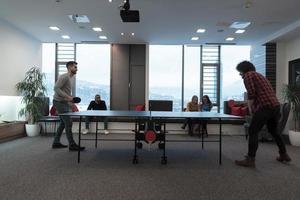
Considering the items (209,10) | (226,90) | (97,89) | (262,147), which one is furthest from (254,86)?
(97,89)

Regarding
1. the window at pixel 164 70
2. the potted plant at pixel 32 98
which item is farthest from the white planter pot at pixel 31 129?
the window at pixel 164 70

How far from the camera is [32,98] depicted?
6.67 m

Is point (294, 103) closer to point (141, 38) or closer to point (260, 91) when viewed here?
point (260, 91)

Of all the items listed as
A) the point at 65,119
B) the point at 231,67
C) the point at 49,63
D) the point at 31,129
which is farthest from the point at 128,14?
the point at 231,67

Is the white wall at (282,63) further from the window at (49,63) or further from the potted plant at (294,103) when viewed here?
the window at (49,63)

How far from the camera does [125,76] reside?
30.4 ft

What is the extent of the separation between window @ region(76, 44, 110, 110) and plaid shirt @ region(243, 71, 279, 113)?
6.52 metres

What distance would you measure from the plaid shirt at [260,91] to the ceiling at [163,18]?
84.8 inches

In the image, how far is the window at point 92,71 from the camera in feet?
30.8

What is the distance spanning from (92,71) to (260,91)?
6981 mm

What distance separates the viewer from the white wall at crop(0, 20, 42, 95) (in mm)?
6215

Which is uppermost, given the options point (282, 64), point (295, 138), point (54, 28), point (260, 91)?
point (54, 28)

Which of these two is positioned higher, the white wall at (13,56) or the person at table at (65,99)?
the white wall at (13,56)

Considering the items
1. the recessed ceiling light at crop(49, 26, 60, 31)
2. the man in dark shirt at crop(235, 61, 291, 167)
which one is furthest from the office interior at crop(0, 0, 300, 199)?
the man in dark shirt at crop(235, 61, 291, 167)
